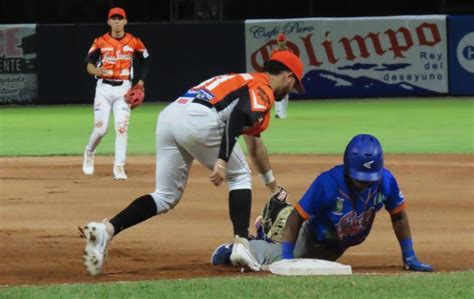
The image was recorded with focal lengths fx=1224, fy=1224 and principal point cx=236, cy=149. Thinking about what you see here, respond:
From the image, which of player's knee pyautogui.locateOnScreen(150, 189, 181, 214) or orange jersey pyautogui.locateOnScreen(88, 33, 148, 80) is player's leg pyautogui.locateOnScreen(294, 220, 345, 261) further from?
orange jersey pyautogui.locateOnScreen(88, 33, 148, 80)

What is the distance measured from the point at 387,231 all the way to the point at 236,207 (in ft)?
8.75

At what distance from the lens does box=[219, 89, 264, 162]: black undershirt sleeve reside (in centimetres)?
753

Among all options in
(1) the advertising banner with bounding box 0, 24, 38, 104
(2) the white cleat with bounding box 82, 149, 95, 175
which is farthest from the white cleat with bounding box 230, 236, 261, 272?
(1) the advertising banner with bounding box 0, 24, 38, 104

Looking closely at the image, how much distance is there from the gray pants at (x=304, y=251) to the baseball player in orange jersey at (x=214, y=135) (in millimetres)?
271

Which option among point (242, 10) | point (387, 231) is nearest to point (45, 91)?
point (242, 10)

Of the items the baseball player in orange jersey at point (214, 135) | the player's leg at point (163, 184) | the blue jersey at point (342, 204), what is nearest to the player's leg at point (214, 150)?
the baseball player in orange jersey at point (214, 135)

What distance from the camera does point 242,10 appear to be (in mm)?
33500

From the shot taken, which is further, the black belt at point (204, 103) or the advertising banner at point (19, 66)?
the advertising banner at point (19, 66)

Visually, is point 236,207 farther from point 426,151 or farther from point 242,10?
point 242,10

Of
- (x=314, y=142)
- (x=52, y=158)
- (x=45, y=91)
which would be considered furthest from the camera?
(x=45, y=91)

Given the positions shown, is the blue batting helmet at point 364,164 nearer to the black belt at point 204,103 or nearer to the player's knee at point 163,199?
the black belt at point 204,103

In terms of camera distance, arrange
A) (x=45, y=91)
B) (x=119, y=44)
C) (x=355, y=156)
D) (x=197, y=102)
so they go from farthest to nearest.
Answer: (x=45, y=91) < (x=119, y=44) < (x=197, y=102) < (x=355, y=156)

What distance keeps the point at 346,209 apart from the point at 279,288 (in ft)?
2.95

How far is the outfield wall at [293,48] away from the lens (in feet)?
92.2
